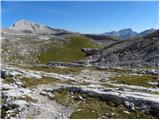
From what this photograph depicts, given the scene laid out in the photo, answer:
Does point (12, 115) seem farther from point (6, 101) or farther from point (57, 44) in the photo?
point (57, 44)

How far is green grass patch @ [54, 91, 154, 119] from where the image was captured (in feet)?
102

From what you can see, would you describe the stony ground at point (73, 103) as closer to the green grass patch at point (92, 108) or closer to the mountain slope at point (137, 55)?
the green grass patch at point (92, 108)

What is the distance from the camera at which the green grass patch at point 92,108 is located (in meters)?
31.0

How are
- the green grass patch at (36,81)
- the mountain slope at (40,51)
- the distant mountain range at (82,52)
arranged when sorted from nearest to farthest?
the green grass patch at (36,81) < the distant mountain range at (82,52) < the mountain slope at (40,51)

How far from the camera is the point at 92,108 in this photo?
33062 millimetres

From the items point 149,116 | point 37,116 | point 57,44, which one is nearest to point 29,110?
point 37,116

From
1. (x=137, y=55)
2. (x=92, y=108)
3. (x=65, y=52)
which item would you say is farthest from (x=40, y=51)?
(x=92, y=108)

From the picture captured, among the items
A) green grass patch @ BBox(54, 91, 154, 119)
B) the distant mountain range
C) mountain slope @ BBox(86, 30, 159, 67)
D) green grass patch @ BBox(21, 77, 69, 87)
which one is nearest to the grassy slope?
the distant mountain range

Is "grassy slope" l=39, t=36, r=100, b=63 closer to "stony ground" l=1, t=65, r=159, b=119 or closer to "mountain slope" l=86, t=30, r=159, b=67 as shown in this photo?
"mountain slope" l=86, t=30, r=159, b=67

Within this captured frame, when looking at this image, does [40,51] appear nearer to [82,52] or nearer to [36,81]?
[82,52]

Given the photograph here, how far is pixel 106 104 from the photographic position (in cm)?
3512

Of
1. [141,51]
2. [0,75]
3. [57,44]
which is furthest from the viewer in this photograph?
[57,44]

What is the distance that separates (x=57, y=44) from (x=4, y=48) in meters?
36.0

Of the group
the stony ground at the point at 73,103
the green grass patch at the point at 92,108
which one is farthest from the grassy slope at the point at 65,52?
the green grass patch at the point at 92,108
